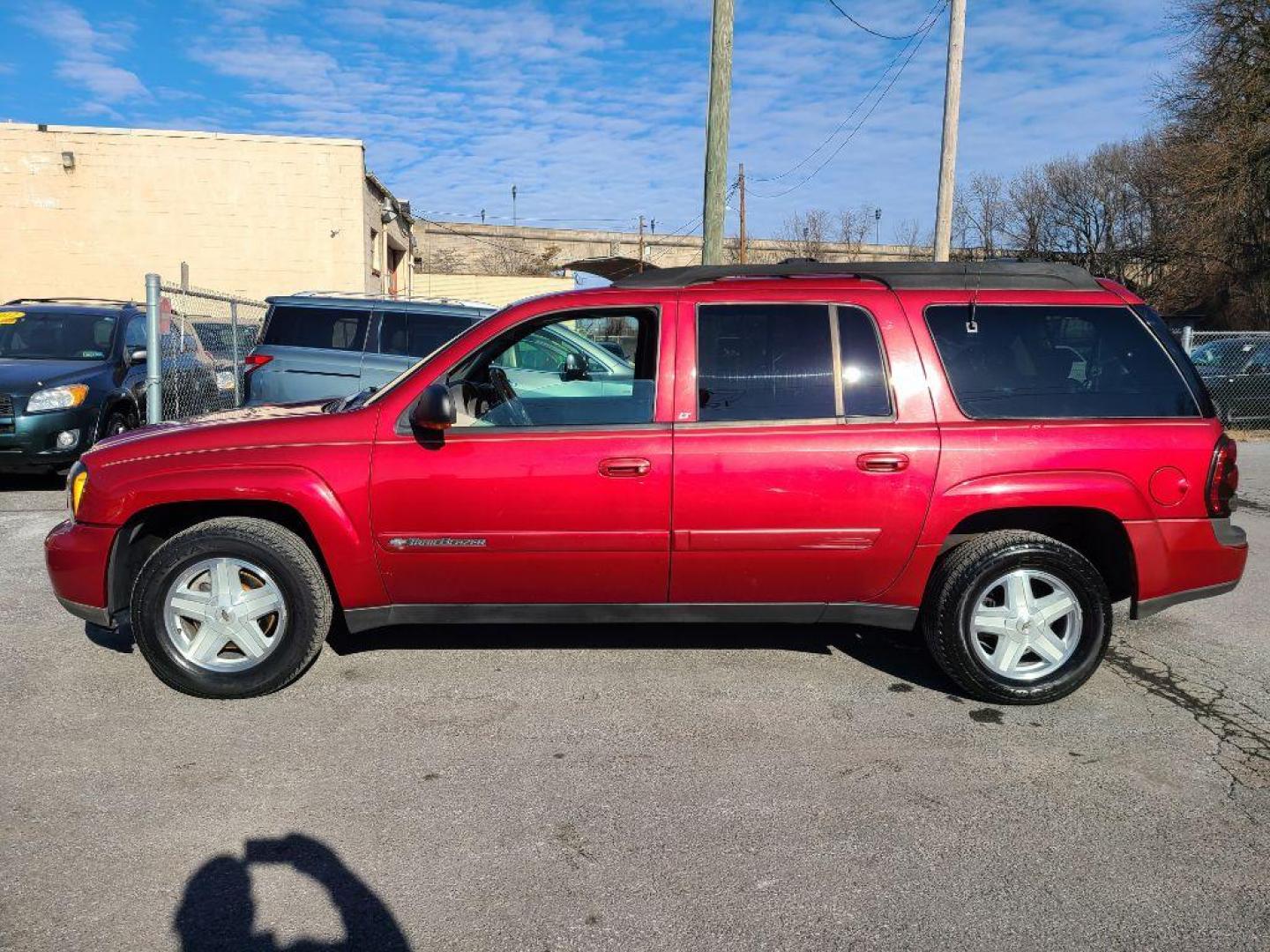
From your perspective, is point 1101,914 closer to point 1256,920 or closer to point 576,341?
point 1256,920

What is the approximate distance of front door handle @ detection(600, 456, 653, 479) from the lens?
12.8ft

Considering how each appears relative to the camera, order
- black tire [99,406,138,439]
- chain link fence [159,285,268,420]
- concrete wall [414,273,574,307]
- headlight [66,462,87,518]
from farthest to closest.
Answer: concrete wall [414,273,574,307] < chain link fence [159,285,268,420] < black tire [99,406,138,439] < headlight [66,462,87,518]

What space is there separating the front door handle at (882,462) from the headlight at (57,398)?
759 centimetres

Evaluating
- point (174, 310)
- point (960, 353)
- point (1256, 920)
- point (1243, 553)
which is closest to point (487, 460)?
point (960, 353)

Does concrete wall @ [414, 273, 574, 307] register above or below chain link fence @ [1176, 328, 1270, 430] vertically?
above

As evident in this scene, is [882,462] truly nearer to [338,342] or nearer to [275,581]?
[275,581]

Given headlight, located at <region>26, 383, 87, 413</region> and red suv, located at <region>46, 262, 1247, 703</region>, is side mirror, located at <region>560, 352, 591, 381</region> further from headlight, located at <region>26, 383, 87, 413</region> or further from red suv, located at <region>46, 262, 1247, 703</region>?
headlight, located at <region>26, 383, 87, 413</region>

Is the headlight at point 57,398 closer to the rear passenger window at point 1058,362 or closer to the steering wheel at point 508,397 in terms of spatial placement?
the steering wheel at point 508,397

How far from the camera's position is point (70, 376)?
8.66m

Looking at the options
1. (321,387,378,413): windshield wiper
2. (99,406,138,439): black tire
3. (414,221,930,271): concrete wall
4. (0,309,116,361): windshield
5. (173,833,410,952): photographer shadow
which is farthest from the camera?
(414,221,930,271): concrete wall

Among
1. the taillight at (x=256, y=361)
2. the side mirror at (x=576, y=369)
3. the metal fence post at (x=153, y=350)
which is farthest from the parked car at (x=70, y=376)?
the side mirror at (x=576, y=369)

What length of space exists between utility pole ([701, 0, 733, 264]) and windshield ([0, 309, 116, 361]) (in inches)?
261

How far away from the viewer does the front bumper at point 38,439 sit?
8.21 metres

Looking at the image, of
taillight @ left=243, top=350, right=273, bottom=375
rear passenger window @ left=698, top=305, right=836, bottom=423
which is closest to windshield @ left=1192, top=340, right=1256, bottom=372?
rear passenger window @ left=698, top=305, right=836, bottom=423
